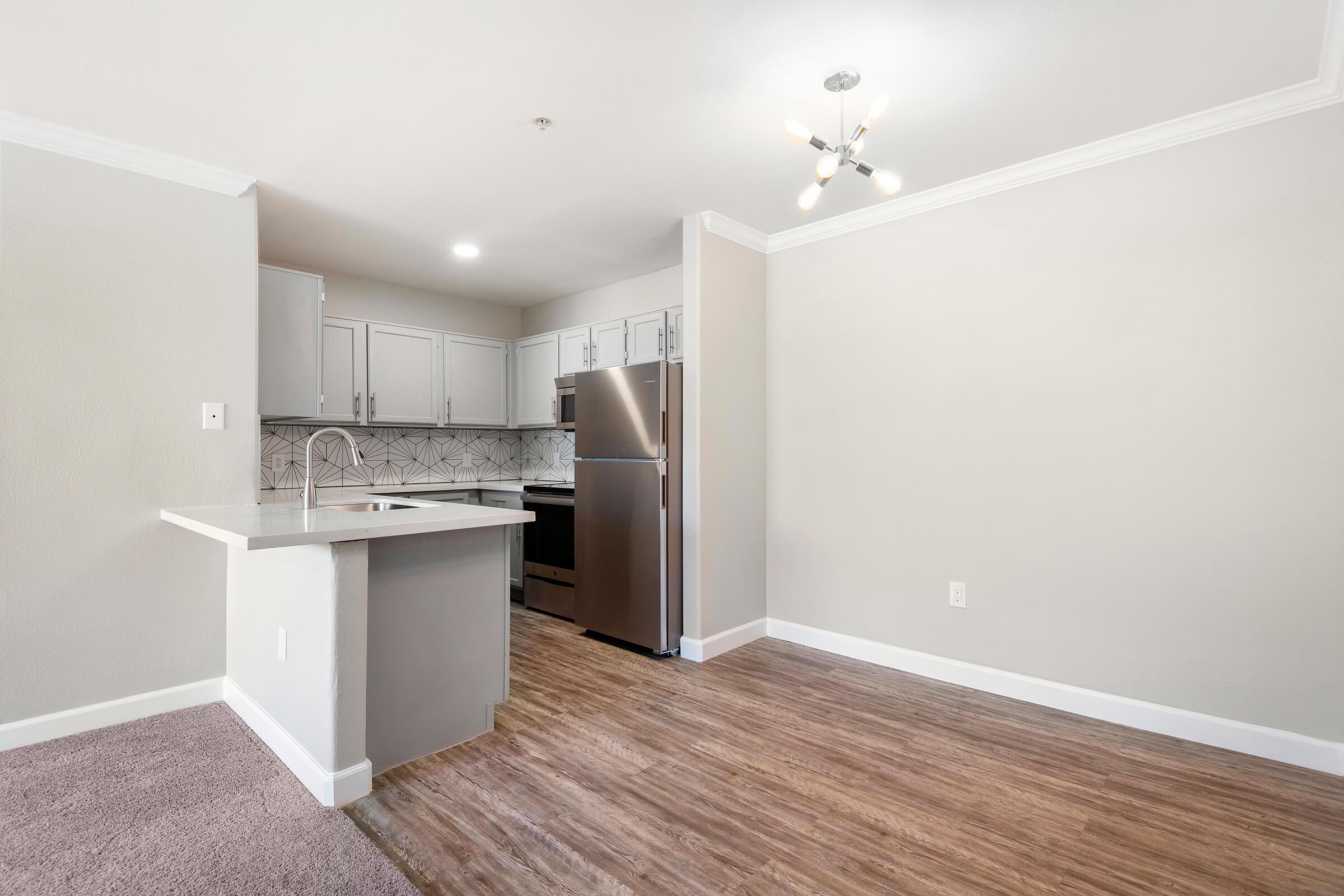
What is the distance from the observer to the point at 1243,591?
2.41m

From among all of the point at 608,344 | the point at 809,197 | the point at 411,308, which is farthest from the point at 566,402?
the point at 809,197

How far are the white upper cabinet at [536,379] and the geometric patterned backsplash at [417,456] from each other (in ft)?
0.93

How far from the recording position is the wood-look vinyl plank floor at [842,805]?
1.72m

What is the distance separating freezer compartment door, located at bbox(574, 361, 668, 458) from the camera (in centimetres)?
350

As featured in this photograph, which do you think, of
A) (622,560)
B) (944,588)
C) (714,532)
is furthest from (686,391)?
(944,588)

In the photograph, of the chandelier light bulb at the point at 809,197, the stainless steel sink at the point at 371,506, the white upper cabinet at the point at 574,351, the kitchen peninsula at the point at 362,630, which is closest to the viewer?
the kitchen peninsula at the point at 362,630

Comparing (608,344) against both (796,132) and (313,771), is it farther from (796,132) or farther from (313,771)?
(313,771)

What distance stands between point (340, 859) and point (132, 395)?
214cm

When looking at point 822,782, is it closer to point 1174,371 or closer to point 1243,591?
point 1243,591

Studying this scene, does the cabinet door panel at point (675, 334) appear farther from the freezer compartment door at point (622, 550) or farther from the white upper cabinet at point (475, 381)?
the white upper cabinet at point (475, 381)

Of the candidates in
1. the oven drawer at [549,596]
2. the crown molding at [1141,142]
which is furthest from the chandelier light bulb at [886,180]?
the oven drawer at [549,596]

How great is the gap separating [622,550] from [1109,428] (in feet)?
8.05

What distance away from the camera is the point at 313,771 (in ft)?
6.85

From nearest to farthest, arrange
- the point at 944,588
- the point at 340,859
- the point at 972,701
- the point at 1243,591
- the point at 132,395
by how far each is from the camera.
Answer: the point at 340,859, the point at 1243,591, the point at 132,395, the point at 972,701, the point at 944,588
